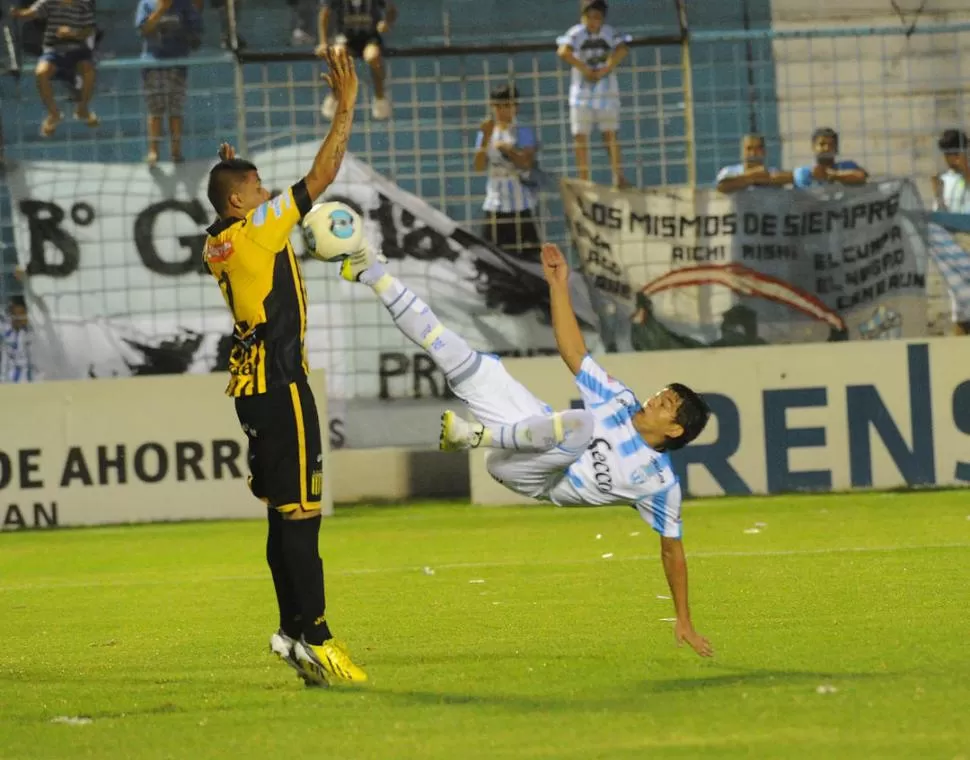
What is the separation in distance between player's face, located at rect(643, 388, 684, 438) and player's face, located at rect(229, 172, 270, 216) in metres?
1.81

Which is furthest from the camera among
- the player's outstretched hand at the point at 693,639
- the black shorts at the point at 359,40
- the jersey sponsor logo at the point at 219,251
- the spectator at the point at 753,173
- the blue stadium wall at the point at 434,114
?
the black shorts at the point at 359,40

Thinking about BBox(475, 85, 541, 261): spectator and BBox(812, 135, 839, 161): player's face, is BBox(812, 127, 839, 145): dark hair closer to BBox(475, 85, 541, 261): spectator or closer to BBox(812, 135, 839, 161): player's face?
BBox(812, 135, 839, 161): player's face

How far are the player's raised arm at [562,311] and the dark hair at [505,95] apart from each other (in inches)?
347

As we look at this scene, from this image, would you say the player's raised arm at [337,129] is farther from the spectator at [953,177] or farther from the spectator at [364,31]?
the spectator at [953,177]

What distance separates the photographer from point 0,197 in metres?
16.2

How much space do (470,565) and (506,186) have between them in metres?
5.68

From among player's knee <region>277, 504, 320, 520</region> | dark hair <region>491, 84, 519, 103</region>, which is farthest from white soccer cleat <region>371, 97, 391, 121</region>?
player's knee <region>277, 504, 320, 520</region>

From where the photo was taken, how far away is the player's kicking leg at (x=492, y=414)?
23.7ft

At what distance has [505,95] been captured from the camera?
1625 centimetres

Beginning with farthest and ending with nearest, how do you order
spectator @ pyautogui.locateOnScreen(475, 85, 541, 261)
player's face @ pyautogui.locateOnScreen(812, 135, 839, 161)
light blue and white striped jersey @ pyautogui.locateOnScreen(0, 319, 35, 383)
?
1. player's face @ pyautogui.locateOnScreen(812, 135, 839, 161)
2. spectator @ pyautogui.locateOnScreen(475, 85, 541, 261)
3. light blue and white striped jersey @ pyautogui.locateOnScreen(0, 319, 35, 383)

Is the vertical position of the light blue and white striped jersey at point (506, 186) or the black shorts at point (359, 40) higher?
the black shorts at point (359, 40)

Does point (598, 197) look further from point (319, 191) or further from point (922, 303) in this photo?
point (319, 191)

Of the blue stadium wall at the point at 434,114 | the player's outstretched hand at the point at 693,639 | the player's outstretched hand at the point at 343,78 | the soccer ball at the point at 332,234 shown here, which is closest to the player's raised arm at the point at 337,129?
the player's outstretched hand at the point at 343,78

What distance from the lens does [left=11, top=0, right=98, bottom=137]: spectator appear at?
16938 mm
